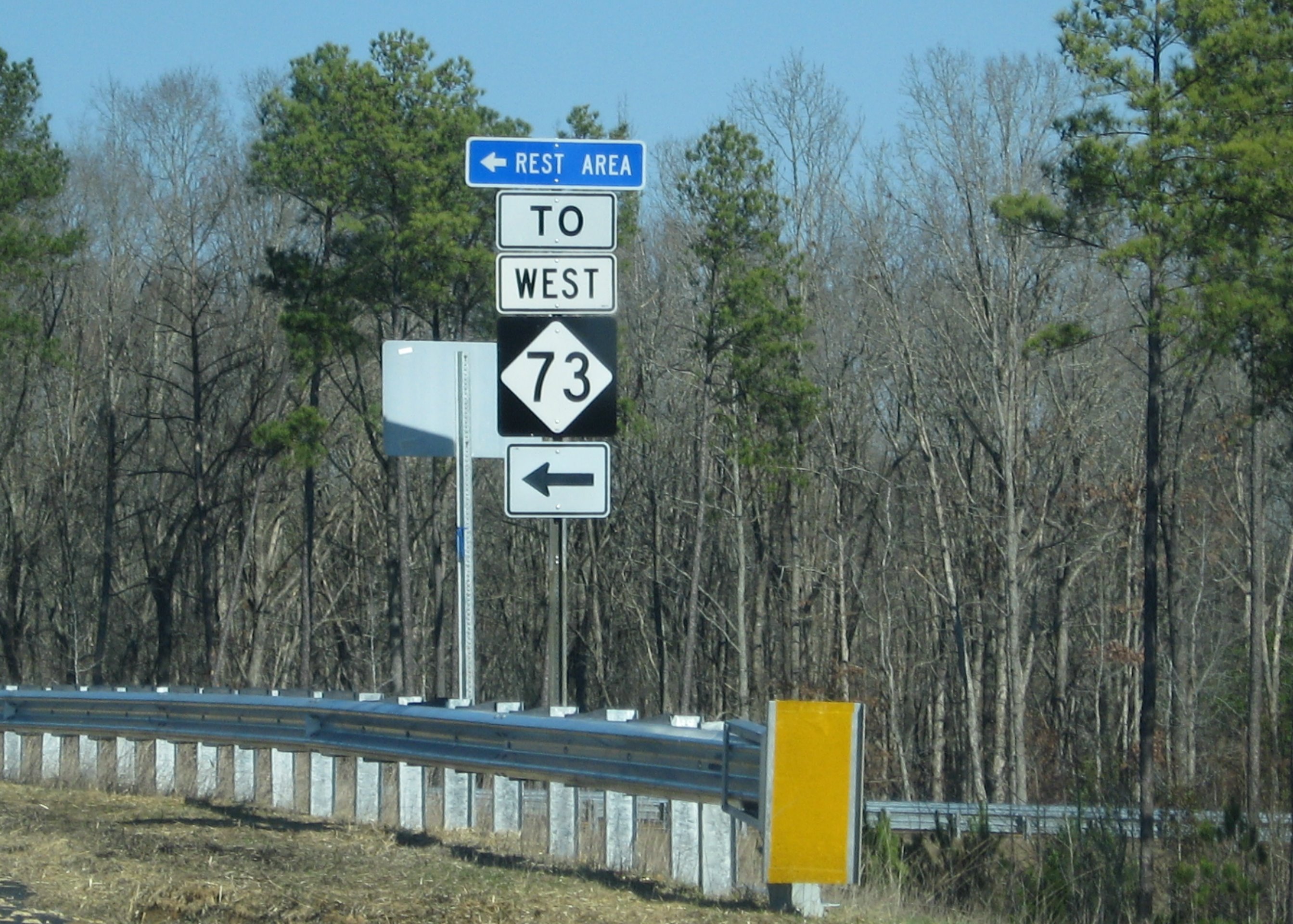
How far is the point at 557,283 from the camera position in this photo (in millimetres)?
7730

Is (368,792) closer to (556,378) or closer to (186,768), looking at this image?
(186,768)

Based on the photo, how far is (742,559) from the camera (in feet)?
144

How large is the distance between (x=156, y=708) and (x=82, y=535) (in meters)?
40.0

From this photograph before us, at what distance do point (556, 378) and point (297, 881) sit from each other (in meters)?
2.79

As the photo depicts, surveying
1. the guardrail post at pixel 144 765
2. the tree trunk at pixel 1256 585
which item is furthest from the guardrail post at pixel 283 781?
the tree trunk at pixel 1256 585

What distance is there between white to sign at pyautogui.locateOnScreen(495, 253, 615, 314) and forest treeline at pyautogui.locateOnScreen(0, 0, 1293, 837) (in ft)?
63.2

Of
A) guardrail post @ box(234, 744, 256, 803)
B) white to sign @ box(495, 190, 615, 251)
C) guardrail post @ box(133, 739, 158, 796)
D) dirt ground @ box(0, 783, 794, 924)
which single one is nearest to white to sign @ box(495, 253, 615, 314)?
white to sign @ box(495, 190, 615, 251)

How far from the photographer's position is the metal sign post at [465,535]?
10008 millimetres

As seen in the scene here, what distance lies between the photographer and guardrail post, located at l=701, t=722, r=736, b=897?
637 cm

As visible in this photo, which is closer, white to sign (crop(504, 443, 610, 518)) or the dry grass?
the dry grass

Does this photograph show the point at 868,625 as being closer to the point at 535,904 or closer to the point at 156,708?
the point at 156,708

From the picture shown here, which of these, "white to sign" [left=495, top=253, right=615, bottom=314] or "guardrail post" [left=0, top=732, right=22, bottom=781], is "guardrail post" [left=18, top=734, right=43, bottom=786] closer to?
"guardrail post" [left=0, top=732, right=22, bottom=781]

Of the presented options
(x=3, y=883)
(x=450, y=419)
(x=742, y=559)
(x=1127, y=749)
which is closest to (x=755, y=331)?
(x=742, y=559)

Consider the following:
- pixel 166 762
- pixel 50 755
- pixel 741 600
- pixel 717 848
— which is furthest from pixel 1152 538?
pixel 717 848
